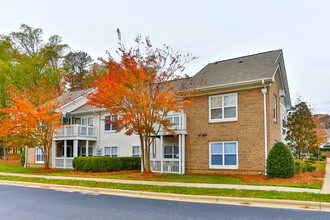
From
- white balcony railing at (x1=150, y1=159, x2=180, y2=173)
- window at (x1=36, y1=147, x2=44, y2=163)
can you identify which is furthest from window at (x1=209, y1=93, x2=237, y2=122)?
window at (x1=36, y1=147, x2=44, y2=163)

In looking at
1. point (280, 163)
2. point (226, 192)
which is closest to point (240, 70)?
point (280, 163)

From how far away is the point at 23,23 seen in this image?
50.9 meters

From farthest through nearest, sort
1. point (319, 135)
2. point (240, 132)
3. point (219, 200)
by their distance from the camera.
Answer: point (319, 135)
point (240, 132)
point (219, 200)

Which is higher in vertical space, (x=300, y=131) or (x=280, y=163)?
(x=300, y=131)

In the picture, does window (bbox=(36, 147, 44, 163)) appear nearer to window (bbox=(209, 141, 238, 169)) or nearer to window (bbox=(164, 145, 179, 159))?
window (bbox=(164, 145, 179, 159))

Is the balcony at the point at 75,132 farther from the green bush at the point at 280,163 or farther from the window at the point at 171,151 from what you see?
the green bush at the point at 280,163

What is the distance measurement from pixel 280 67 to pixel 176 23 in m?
8.81

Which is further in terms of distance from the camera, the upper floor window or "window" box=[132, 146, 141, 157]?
the upper floor window

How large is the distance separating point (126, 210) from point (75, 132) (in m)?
19.7

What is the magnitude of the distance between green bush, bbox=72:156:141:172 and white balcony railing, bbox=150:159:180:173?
3.07 m

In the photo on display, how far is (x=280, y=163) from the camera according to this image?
16719mm

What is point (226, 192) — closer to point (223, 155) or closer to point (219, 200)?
point (219, 200)

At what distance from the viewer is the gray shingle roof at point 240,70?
65.1ft

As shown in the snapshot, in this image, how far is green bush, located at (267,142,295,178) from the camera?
16.7m
